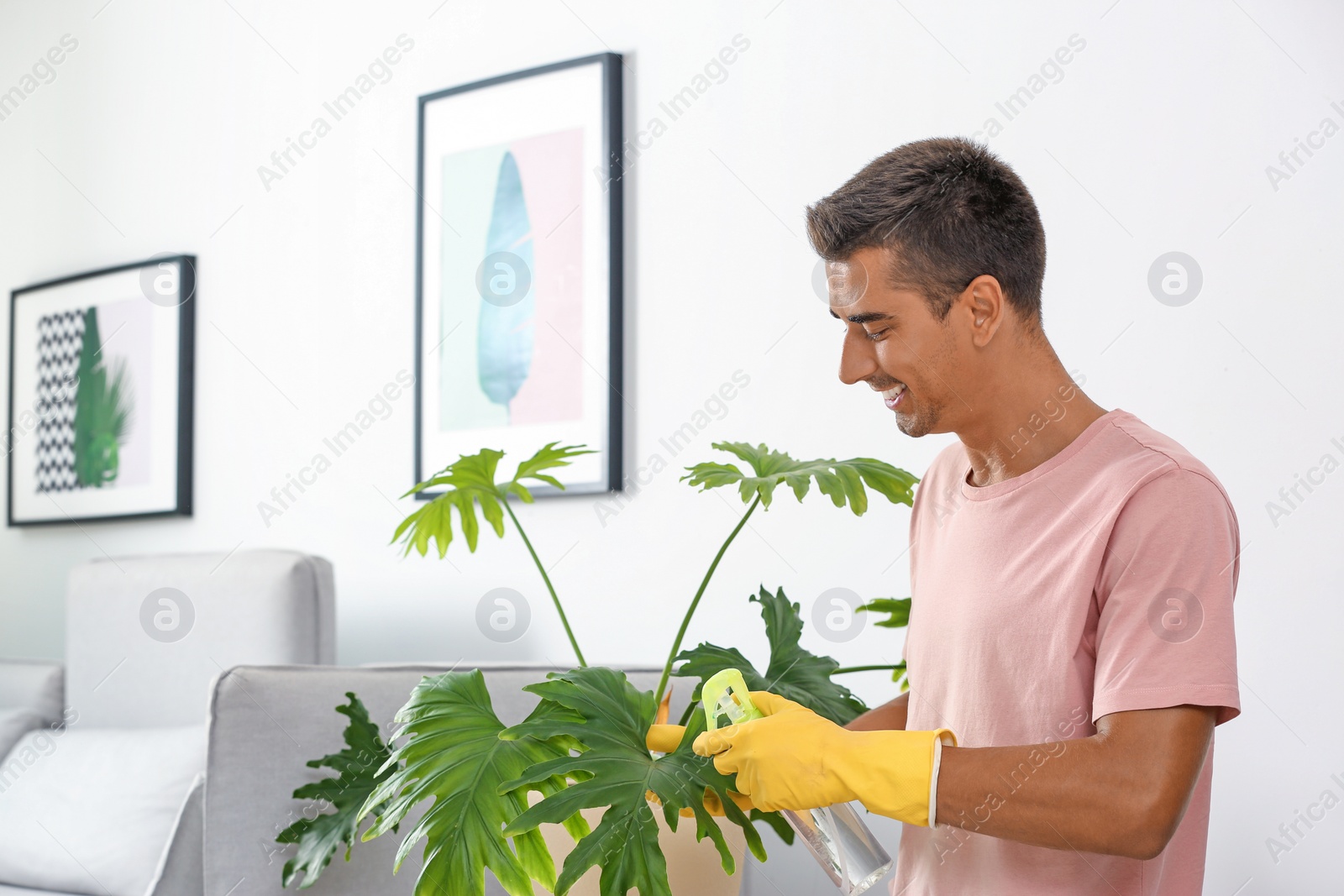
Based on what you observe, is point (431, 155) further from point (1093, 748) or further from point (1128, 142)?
point (1093, 748)

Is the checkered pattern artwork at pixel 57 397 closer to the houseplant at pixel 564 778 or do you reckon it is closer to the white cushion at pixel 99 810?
the white cushion at pixel 99 810

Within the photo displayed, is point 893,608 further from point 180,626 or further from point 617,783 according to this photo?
point 180,626

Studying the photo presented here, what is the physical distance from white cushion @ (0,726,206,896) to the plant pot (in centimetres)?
118

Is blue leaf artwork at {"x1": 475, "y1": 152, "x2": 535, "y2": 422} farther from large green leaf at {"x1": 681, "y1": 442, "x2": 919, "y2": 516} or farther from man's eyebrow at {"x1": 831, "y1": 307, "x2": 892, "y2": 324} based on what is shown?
man's eyebrow at {"x1": 831, "y1": 307, "x2": 892, "y2": 324}

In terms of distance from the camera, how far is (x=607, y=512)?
2.09 meters

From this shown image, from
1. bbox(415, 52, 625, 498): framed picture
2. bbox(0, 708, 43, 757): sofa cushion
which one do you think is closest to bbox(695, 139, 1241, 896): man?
bbox(415, 52, 625, 498): framed picture

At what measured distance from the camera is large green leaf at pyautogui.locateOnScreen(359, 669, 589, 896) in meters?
1.01

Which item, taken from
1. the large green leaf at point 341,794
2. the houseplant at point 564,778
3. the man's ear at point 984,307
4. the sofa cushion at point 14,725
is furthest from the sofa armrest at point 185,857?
the man's ear at point 984,307

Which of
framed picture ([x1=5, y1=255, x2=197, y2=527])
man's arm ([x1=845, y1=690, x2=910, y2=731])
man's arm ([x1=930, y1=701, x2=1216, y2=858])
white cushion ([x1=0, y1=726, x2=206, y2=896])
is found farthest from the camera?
framed picture ([x1=5, y1=255, x2=197, y2=527])

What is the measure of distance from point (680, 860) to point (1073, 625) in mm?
501

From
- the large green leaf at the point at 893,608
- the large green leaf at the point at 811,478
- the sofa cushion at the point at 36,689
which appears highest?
the large green leaf at the point at 811,478

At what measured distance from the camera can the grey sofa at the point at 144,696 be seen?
2.07 m

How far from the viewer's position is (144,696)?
7.66ft

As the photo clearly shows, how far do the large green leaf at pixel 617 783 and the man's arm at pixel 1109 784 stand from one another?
11.1 inches
